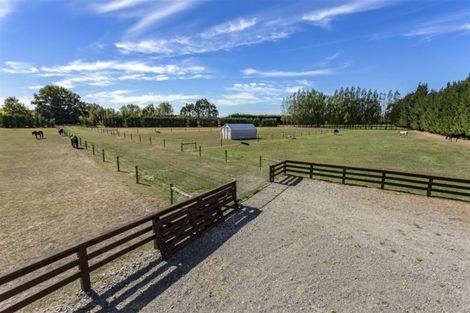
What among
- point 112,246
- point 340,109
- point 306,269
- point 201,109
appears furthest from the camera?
point 201,109

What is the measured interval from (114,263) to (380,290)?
20.6ft

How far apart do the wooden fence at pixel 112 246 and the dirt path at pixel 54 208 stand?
0.79 metres

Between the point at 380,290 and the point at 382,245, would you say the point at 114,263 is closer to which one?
the point at 380,290

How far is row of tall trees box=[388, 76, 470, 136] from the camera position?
130 feet

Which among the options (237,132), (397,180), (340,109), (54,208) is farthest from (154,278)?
(340,109)

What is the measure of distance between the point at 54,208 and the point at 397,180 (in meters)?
16.1

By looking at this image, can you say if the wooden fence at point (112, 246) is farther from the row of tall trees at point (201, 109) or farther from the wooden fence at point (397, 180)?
the row of tall trees at point (201, 109)

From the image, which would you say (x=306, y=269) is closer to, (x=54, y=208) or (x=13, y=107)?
(x=54, y=208)

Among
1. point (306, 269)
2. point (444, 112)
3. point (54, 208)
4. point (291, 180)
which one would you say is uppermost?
point (444, 112)

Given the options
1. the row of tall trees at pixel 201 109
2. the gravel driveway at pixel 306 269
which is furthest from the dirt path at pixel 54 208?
the row of tall trees at pixel 201 109

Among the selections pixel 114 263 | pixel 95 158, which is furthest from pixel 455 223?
pixel 95 158

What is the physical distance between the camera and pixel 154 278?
5805 mm

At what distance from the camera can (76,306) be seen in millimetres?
4922

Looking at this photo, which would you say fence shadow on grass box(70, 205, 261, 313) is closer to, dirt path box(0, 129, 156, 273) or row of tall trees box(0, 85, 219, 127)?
dirt path box(0, 129, 156, 273)
